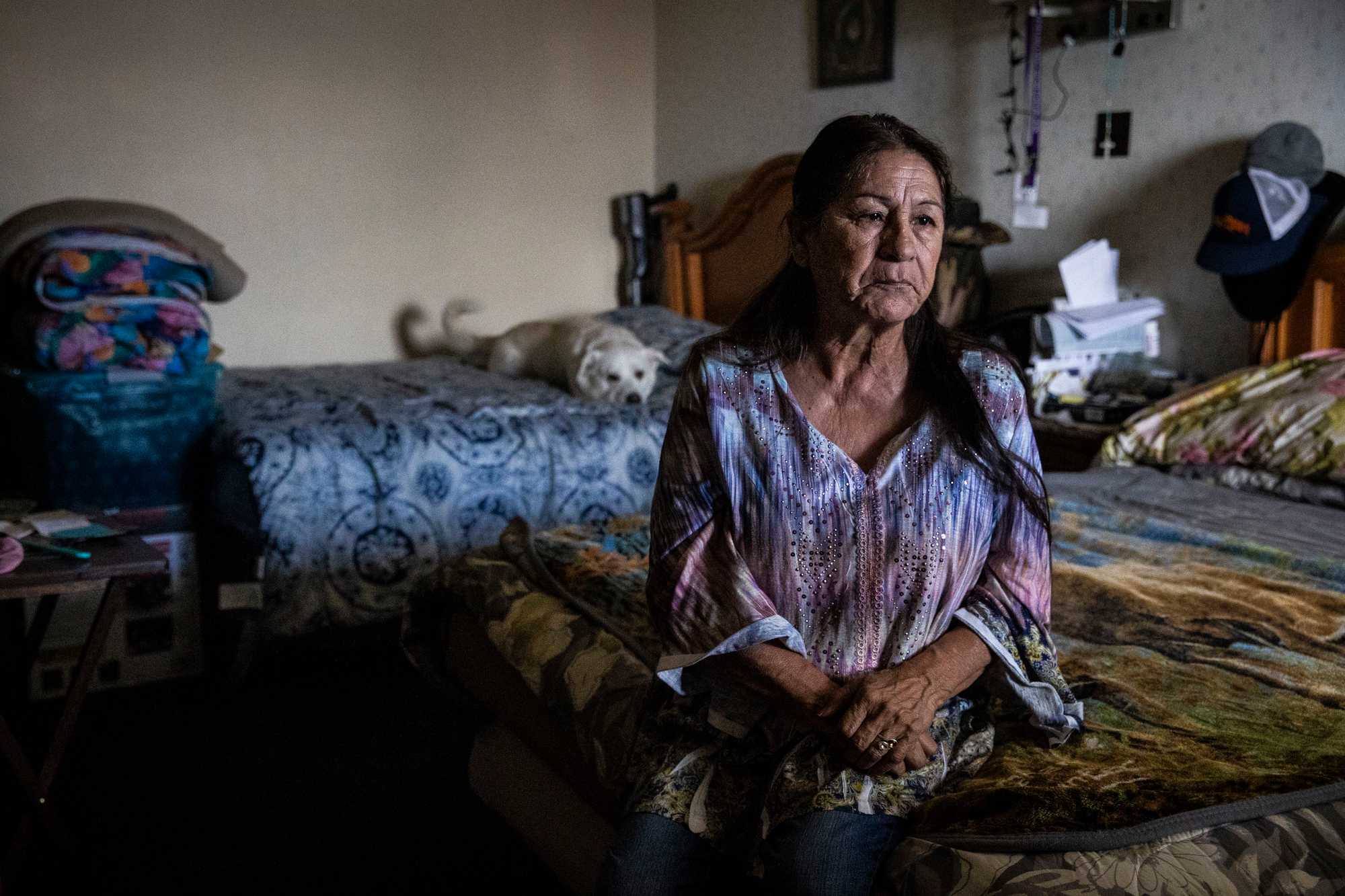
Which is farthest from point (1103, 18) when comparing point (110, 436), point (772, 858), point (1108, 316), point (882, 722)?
point (110, 436)

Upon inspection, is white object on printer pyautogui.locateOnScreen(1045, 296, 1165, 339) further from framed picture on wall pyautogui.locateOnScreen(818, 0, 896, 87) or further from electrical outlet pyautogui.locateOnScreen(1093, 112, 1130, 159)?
framed picture on wall pyautogui.locateOnScreen(818, 0, 896, 87)

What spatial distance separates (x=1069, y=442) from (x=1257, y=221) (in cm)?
64

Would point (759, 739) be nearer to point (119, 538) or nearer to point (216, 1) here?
point (119, 538)

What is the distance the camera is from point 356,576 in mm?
2574

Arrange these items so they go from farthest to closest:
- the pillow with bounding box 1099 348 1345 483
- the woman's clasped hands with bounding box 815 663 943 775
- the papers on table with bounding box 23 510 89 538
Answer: the pillow with bounding box 1099 348 1345 483 → the papers on table with bounding box 23 510 89 538 → the woman's clasped hands with bounding box 815 663 943 775

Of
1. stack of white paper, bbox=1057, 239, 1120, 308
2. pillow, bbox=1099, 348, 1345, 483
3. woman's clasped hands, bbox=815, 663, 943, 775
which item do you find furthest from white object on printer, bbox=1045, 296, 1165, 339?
woman's clasped hands, bbox=815, 663, 943, 775

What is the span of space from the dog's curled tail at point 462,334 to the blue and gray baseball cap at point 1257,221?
2.40 meters

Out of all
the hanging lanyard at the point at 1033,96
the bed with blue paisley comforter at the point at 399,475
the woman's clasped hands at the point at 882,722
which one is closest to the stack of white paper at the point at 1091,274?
the hanging lanyard at the point at 1033,96

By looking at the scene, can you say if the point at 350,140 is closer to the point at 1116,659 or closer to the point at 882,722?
the point at 1116,659

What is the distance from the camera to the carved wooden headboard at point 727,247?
3.77m

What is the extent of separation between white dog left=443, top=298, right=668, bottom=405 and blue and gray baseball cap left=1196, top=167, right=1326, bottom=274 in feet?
4.97

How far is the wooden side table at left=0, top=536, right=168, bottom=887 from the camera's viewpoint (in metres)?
1.65

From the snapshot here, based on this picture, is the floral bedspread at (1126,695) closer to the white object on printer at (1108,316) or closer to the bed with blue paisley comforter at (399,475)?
the white object on printer at (1108,316)

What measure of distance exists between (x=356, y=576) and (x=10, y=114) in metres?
2.08
